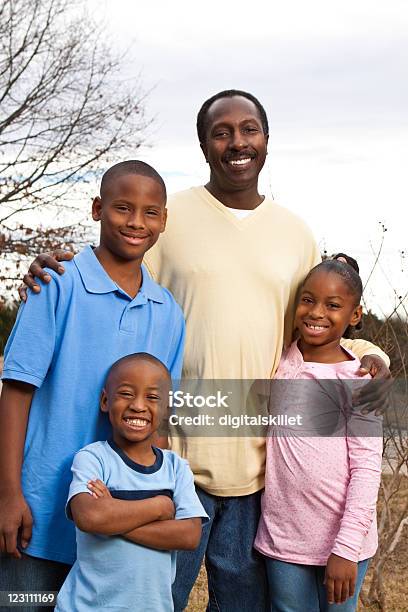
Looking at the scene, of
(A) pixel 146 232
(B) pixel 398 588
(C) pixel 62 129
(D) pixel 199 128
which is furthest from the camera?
(C) pixel 62 129

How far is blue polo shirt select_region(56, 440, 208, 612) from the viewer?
246 centimetres

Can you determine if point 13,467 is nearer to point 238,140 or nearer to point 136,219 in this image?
point 136,219

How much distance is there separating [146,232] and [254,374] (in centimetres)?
62

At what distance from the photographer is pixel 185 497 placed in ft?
8.43

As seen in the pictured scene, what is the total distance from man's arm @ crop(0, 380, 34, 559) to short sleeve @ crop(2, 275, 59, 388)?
0.14 feet

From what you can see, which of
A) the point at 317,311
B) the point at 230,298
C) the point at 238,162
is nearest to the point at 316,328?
the point at 317,311

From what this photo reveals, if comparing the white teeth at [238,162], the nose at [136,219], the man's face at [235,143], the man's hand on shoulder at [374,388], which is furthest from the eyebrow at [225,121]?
the man's hand on shoulder at [374,388]

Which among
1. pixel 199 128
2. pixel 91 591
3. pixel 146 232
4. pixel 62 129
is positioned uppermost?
pixel 62 129

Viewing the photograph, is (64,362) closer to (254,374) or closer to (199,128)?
(254,374)

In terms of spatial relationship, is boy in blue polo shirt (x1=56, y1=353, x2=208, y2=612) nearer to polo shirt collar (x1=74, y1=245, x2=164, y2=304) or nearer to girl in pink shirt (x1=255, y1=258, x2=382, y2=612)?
polo shirt collar (x1=74, y1=245, x2=164, y2=304)

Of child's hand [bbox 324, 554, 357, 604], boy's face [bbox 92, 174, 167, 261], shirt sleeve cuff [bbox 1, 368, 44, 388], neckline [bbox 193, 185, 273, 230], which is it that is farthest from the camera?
neckline [bbox 193, 185, 273, 230]

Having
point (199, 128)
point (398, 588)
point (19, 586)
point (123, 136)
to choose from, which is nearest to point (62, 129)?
point (123, 136)

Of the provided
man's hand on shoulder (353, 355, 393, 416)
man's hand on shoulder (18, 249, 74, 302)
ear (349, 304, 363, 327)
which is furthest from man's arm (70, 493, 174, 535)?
ear (349, 304, 363, 327)

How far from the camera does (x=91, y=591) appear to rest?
2461 mm
